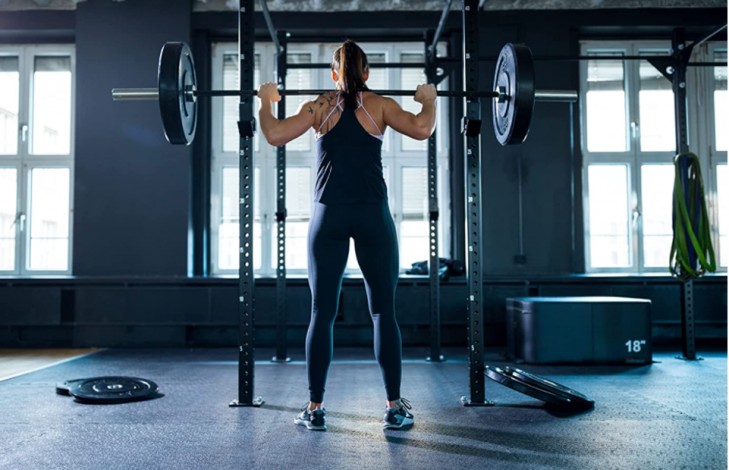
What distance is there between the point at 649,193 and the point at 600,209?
1.54 ft

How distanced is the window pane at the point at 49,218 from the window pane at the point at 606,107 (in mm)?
4685

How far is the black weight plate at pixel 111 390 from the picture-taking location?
2.62 m

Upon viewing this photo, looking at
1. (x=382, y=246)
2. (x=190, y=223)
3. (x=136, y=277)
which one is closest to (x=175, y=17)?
(x=190, y=223)

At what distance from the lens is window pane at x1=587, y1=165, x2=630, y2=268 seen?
17.0ft

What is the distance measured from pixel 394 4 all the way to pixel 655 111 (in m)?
2.51

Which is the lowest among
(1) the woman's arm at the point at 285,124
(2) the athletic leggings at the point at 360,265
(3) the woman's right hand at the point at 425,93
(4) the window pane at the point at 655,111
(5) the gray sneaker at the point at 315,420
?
(5) the gray sneaker at the point at 315,420

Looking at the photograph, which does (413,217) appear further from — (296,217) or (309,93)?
(309,93)

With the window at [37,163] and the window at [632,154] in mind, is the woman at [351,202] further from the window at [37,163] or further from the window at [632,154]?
the window at [37,163]

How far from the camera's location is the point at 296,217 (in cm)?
514

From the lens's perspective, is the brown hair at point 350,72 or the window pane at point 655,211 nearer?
the brown hair at point 350,72

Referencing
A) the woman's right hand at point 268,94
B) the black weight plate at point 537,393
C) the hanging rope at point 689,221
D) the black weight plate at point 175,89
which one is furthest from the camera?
the hanging rope at point 689,221

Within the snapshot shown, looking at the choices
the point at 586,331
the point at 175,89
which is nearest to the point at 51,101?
the point at 175,89

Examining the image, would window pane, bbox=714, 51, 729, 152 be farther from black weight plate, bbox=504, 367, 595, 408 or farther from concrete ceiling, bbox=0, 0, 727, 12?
black weight plate, bbox=504, 367, 595, 408

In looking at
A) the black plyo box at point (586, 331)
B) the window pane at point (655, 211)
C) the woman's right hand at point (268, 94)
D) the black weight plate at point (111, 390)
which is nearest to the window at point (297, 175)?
the black plyo box at point (586, 331)
